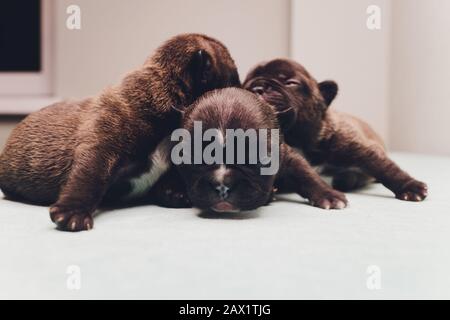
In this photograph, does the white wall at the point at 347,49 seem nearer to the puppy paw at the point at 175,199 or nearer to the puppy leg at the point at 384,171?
the puppy leg at the point at 384,171

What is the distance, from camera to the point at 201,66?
1.63m

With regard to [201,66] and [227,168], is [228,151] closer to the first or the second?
[227,168]

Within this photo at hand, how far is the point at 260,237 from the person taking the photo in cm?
132

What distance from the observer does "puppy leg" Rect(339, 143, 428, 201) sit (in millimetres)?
1852

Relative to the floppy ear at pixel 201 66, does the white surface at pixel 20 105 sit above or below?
below

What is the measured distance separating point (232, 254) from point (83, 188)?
0.45 meters

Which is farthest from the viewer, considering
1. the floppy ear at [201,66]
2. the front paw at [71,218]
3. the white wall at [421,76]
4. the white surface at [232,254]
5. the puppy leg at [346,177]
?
the white wall at [421,76]

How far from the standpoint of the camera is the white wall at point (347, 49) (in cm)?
355

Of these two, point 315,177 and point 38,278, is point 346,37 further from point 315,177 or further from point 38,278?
point 38,278

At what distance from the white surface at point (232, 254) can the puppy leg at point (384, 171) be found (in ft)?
0.48

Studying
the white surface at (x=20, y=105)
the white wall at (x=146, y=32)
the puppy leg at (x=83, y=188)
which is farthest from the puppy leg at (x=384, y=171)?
the white surface at (x=20, y=105)

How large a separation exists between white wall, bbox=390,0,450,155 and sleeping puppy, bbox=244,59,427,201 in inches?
62.2

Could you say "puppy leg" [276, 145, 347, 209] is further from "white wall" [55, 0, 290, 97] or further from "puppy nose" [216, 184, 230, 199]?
"white wall" [55, 0, 290, 97]
